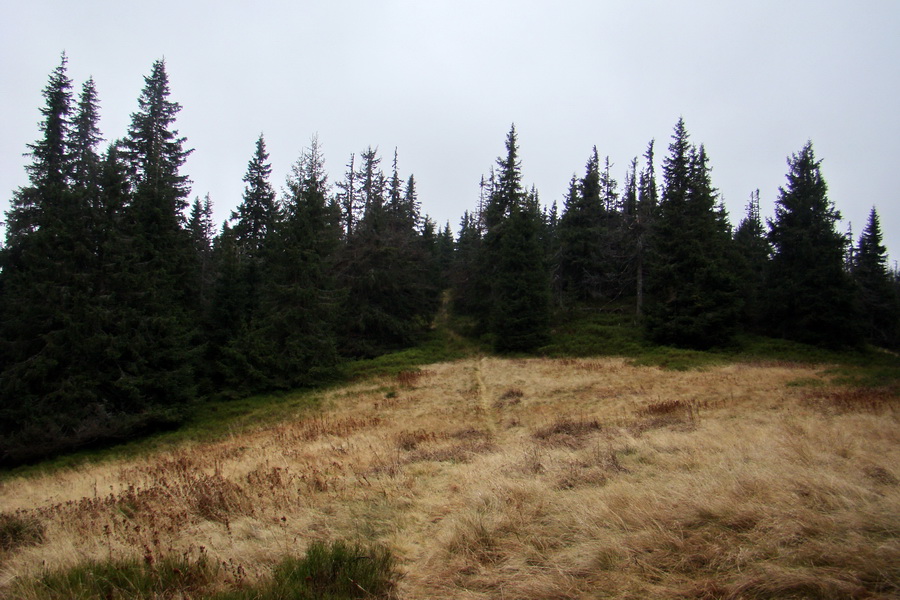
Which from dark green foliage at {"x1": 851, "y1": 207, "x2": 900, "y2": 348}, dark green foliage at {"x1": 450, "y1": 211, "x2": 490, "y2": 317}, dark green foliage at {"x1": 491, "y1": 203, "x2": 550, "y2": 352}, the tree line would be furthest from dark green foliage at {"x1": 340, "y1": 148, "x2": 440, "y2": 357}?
dark green foliage at {"x1": 851, "y1": 207, "x2": 900, "y2": 348}

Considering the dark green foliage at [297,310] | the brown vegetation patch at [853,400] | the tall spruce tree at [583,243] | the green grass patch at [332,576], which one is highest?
the tall spruce tree at [583,243]

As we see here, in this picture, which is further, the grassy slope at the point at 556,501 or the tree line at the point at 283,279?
the tree line at the point at 283,279

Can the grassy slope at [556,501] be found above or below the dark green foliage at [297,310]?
below

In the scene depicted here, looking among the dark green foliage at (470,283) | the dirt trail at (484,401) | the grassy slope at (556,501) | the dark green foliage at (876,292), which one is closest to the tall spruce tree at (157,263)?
the grassy slope at (556,501)

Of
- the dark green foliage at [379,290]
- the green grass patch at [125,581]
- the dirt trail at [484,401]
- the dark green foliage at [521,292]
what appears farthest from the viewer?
the dark green foliage at [379,290]

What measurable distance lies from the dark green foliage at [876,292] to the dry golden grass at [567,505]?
118ft

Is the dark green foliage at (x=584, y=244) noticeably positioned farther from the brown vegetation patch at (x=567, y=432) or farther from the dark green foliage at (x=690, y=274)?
the brown vegetation patch at (x=567, y=432)

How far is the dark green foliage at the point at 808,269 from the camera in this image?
92.4ft

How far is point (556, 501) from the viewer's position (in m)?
5.15

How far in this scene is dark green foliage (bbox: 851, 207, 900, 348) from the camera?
3656cm

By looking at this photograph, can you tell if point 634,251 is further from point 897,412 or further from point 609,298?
point 897,412

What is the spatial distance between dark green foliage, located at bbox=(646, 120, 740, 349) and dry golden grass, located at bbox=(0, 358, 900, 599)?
54.2ft

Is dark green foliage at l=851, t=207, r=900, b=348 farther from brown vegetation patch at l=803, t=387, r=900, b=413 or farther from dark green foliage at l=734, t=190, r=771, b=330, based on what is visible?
brown vegetation patch at l=803, t=387, r=900, b=413

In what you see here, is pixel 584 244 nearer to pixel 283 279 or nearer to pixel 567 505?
pixel 283 279
